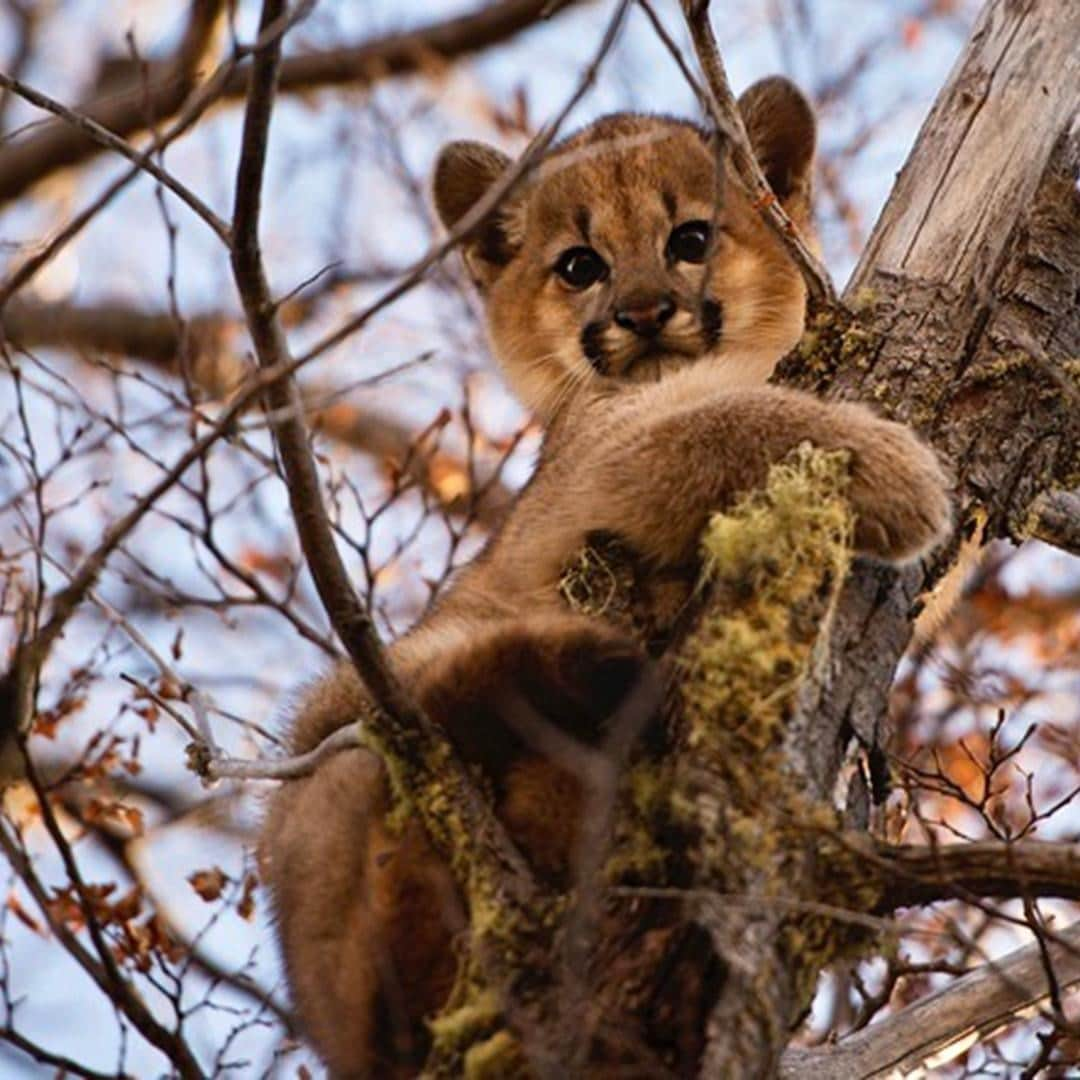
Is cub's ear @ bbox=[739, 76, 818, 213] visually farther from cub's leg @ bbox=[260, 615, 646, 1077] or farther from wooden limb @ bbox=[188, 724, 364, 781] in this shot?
wooden limb @ bbox=[188, 724, 364, 781]

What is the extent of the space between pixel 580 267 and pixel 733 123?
325 centimetres

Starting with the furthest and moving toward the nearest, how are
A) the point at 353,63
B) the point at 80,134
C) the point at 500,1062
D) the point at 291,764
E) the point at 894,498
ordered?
1. the point at 353,63
2. the point at 80,134
3. the point at 894,498
4. the point at 291,764
5. the point at 500,1062

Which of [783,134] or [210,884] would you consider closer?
[210,884]

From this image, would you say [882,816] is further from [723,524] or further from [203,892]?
[203,892]

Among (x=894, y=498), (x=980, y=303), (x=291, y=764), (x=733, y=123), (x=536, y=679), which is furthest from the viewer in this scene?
(x=980, y=303)

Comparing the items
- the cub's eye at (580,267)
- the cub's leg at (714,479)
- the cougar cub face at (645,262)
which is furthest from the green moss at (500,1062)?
the cub's eye at (580,267)

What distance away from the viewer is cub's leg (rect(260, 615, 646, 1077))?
16.3ft

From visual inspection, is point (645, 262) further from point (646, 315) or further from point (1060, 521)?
point (1060, 521)

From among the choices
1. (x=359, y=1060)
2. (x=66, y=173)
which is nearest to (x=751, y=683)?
(x=359, y=1060)

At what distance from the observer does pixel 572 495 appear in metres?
6.58

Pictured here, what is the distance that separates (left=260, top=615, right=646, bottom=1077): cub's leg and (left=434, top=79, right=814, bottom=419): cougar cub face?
3098 millimetres

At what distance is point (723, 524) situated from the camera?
5469 mm

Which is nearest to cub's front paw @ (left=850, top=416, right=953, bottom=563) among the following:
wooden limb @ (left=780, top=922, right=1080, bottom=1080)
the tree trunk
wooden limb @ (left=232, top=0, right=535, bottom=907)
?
the tree trunk

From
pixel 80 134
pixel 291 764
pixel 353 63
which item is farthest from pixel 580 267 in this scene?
pixel 353 63
